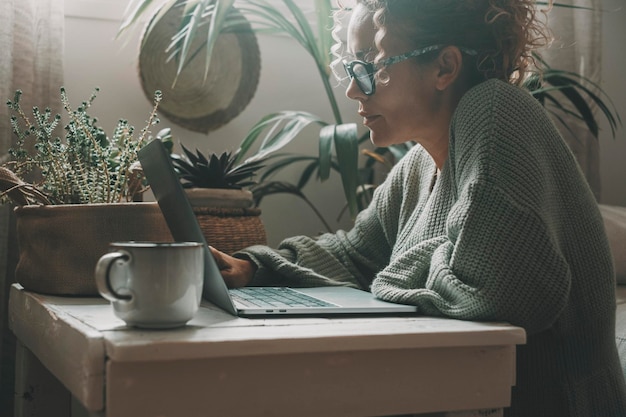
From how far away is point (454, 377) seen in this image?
0.76 m

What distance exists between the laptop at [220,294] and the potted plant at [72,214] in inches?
3.0

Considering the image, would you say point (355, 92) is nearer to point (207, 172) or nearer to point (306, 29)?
point (207, 172)

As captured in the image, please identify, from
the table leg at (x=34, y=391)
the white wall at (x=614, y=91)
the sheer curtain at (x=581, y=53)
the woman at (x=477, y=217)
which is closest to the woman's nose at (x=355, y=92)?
the woman at (x=477, y=217)

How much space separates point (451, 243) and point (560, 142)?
221 millimetres

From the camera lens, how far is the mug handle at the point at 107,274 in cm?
70

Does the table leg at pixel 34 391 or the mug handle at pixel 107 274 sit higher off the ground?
the mug handle at pixel 107 274

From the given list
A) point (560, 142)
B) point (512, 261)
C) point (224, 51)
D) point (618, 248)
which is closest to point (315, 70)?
point (224, 51)

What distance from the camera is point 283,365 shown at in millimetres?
692

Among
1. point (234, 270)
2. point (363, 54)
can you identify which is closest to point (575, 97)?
point (363, 54)

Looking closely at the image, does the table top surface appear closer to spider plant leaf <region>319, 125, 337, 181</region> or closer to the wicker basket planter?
the wicker basket planter

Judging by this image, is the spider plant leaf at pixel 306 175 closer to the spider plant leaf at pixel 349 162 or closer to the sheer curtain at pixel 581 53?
the spider plant leaf at pixel 349 162

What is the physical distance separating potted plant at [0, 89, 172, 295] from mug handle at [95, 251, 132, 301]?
1.16ft

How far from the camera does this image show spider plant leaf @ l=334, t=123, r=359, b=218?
1694 mm

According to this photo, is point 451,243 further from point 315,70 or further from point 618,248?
point 315,70
